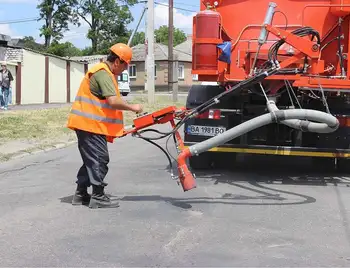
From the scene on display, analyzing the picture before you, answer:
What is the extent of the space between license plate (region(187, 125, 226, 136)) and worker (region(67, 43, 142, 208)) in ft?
6.04

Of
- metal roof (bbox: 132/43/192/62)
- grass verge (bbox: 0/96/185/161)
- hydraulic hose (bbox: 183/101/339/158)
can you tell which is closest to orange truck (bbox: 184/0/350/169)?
hydraulic hose (bbox: 183/101/339/158)

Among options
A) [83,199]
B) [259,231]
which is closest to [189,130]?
[83,199]

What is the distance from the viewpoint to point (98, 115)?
5.84 meters

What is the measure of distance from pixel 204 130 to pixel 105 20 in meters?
61.6

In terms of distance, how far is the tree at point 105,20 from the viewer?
66750 millimetres

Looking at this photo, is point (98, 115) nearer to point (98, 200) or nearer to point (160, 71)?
point (98, 200)

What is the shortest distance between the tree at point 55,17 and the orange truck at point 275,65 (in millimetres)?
59247

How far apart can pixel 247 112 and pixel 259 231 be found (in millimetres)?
2791

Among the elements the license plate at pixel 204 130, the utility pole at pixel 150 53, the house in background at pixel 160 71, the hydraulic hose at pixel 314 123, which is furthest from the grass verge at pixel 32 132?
the house in background at pixel 160 71

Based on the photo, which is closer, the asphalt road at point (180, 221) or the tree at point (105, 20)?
the asphalt road at point (180, 221)

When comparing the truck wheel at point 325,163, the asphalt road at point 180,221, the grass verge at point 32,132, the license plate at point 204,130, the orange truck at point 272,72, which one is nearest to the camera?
the asphalt road at point 180,221

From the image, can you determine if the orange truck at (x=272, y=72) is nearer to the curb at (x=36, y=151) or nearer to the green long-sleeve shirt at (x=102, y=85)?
the green long-sleeve shirt at (x=102, y=85)

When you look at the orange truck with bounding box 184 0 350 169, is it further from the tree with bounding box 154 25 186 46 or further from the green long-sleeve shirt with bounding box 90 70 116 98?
the tree with bounding box 154 25 186 46

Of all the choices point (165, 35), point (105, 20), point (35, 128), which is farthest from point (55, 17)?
point (35, 128)
